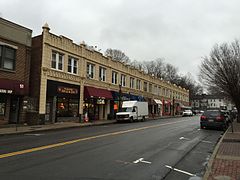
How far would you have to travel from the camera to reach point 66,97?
89.6 feet

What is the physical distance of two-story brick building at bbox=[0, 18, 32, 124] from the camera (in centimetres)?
2117

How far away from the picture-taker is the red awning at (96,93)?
29.7 metres

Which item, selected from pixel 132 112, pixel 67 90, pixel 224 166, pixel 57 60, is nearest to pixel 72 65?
pixel 57 60

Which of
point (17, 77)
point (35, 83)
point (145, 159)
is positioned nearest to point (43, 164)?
point (145, 159)

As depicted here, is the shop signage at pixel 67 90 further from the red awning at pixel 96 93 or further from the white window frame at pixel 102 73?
the white window frame at pixel 102 73

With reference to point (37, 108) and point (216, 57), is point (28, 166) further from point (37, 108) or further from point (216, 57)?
point (216, 57)

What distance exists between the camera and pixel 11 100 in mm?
22156

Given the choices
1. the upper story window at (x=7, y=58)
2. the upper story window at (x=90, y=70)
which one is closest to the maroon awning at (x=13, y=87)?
the upper story window at (x=7, y=58)

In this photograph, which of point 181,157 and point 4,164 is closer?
point 4,164

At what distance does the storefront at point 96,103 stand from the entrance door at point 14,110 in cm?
783

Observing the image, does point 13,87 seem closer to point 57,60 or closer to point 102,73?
point 57,60

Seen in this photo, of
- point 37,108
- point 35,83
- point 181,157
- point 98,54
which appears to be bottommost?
point 181,157

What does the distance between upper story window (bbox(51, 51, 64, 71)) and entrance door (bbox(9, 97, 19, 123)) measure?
514 cm

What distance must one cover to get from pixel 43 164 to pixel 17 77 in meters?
16.1
